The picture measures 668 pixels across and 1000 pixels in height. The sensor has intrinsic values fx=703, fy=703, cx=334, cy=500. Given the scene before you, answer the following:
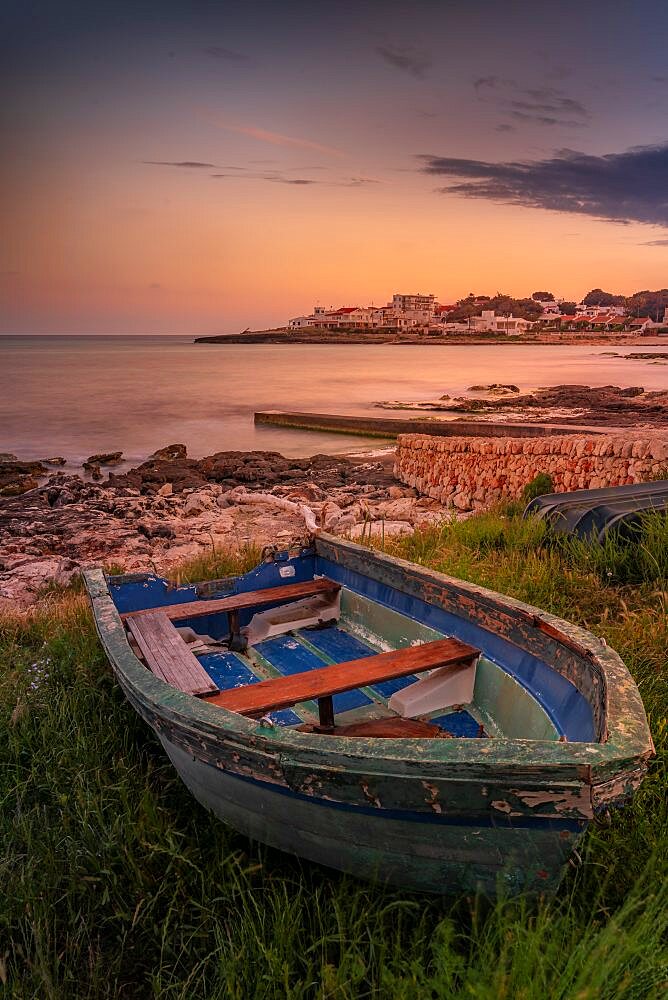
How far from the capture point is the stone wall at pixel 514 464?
9773mm

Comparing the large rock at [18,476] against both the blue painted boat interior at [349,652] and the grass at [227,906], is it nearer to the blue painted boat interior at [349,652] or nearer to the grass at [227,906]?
the blue painted boat interior at [349,652]

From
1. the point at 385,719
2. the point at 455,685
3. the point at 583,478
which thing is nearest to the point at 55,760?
the point at 385,719

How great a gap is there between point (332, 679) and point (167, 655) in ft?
3.42

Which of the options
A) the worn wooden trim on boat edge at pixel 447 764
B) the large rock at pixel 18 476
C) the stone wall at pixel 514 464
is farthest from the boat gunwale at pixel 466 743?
the large rock at pixel 18 476

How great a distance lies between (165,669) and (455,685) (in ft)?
5.04

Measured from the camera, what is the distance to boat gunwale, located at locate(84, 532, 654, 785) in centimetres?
198

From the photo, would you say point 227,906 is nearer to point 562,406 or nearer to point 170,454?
point 170,454

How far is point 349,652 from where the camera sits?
4621mm

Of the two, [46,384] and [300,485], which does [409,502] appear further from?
[46,384]

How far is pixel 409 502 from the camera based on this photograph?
13.0m

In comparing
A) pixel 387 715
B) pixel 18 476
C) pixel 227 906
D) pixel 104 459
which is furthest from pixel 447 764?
pixel 104 459

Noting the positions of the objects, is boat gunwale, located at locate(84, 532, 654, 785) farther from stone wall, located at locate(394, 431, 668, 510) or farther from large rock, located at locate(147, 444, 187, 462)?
large rock, located at locate(147, 444, 187, 462)

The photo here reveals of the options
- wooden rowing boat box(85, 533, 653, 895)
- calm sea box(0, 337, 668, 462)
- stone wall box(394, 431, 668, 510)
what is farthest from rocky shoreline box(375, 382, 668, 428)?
wooden rowing boat box(85, 533, 653, 895)

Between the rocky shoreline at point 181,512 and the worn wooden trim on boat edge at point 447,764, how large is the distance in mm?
3324
